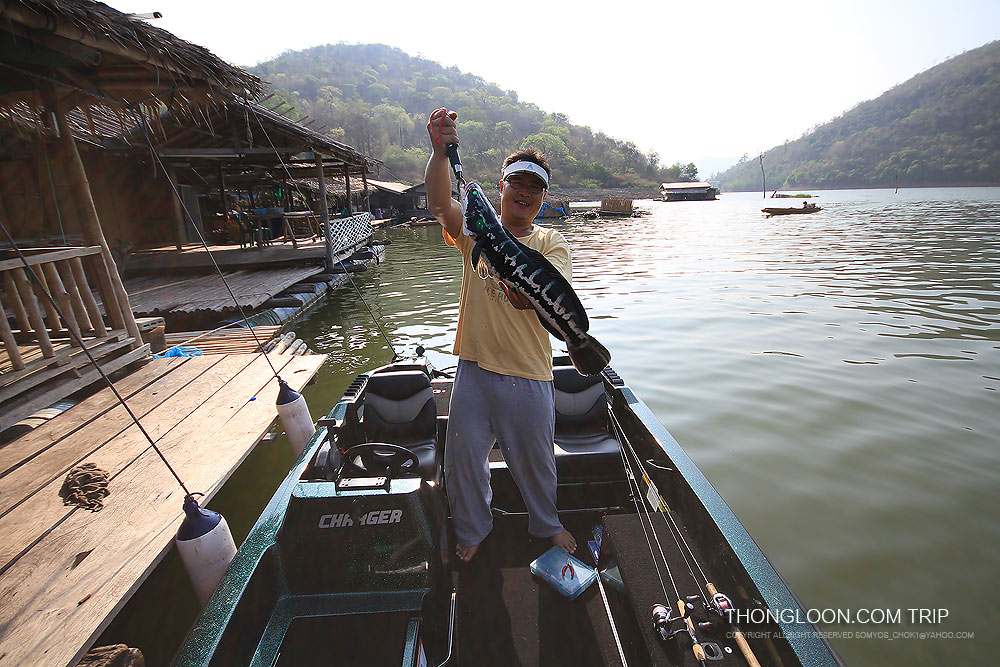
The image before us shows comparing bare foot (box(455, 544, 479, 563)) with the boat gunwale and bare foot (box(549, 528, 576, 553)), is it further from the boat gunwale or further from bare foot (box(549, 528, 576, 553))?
the boat gunwale

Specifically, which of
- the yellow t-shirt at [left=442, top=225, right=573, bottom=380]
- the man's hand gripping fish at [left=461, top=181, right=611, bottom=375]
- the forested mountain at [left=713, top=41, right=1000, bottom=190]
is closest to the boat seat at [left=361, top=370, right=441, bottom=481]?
the yellow t-shirt at [left=442, top=225, right=573, bottom=380]

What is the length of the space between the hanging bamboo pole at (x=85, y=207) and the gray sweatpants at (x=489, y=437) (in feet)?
17.7

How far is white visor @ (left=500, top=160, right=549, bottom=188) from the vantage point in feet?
7.52

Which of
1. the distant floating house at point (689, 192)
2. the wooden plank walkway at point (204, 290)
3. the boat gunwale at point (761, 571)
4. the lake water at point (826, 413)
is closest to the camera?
the boat gunwale at point (761, 571)

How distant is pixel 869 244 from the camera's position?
20156mm

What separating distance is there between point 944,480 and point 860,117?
185145 millimetres

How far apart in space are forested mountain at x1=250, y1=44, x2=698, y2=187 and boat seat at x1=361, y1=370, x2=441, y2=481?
4443 cm

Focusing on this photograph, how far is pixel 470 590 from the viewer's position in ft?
9.03

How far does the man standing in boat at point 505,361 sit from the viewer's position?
92.7 inches

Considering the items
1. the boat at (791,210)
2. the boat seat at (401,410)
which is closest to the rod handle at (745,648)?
the boat seat at (401,410)

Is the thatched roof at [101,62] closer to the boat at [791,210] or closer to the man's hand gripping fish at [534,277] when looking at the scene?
the man's hand gripping fish at [534,277]

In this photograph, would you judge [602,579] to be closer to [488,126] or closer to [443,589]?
[443,589]

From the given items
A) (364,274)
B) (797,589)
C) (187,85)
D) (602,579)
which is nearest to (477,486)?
(602,579)

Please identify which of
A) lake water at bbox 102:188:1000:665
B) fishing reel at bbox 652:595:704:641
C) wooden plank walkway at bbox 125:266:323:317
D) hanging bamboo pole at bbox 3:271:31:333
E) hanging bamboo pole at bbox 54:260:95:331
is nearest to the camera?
fishing reel at bbox 652:595:704:641
